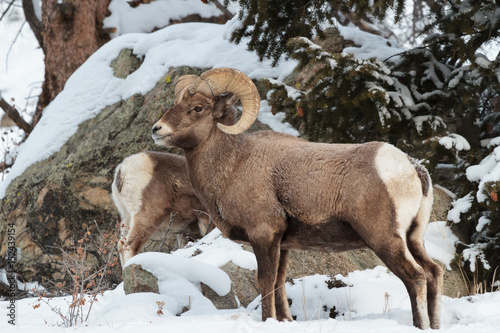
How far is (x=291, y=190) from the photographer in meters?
5.13

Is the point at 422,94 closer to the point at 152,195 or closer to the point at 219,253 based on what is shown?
the point at 219,253

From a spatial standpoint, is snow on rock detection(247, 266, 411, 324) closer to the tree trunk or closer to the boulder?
the boulder

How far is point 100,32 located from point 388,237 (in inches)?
460

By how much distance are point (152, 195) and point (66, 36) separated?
740cm

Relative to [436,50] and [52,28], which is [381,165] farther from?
[52,28]

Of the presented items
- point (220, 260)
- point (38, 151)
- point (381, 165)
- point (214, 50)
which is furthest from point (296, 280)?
point (38, 151)

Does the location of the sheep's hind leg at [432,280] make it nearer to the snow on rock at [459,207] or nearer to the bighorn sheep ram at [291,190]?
the bighorn sheep ram at [291,190]

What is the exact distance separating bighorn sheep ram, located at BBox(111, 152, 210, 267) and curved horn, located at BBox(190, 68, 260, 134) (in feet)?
9.55

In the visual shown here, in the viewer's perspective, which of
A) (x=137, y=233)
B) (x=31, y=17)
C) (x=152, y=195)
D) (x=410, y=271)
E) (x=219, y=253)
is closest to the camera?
(x=410, y=271)

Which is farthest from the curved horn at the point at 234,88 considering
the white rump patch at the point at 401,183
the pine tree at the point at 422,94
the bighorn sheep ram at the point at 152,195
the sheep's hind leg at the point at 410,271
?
the bighorn sheep ram at the point at 152,195

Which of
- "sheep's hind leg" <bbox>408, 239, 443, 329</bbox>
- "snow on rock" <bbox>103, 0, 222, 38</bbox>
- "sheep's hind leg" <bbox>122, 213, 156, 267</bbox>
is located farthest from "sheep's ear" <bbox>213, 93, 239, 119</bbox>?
"snow on rock" <bbox>103, 0, 222, 38</bbox>

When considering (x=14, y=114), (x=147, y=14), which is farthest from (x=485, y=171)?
(x=14, y=114)

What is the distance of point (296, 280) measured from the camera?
20.9 ft

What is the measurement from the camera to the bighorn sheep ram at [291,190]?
4691 mm
